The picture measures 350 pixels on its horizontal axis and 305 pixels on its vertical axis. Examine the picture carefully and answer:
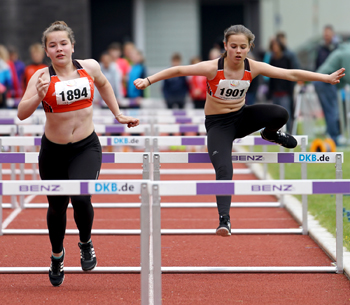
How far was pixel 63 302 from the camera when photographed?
4.73 meters

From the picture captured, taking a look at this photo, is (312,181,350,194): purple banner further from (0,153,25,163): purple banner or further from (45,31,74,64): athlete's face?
(0,153,25,163): purple banner

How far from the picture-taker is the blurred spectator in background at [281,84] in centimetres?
1402

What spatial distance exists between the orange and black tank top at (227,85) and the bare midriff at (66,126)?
1.27 metres

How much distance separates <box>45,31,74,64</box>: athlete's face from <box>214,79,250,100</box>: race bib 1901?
1.46 meters

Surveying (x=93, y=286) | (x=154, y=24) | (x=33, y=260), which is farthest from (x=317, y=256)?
(x=154, y=24)

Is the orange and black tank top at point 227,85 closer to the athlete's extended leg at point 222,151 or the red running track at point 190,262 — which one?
the athlete's extended leg at point 222,151

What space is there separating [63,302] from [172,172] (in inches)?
271

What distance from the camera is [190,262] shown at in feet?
19.2

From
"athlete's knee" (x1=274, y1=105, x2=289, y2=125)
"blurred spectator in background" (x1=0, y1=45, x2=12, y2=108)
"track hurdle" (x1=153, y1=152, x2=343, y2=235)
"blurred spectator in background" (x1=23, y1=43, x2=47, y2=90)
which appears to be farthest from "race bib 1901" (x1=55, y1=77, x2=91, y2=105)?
"blurred spectator in background" (x1=0, y1=45, x2=12, y2=108)

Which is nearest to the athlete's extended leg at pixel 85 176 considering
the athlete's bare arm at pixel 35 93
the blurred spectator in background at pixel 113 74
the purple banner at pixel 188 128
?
the athlete's bare arm at pixel 35 93

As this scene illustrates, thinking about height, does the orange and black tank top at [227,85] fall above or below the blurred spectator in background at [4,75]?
below

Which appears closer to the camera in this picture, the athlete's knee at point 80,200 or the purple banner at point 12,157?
the athlete's knee at point 80,200

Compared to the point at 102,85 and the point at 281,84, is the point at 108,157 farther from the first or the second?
the point at 281,84

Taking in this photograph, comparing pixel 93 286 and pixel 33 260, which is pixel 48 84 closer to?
pixel 93 286
